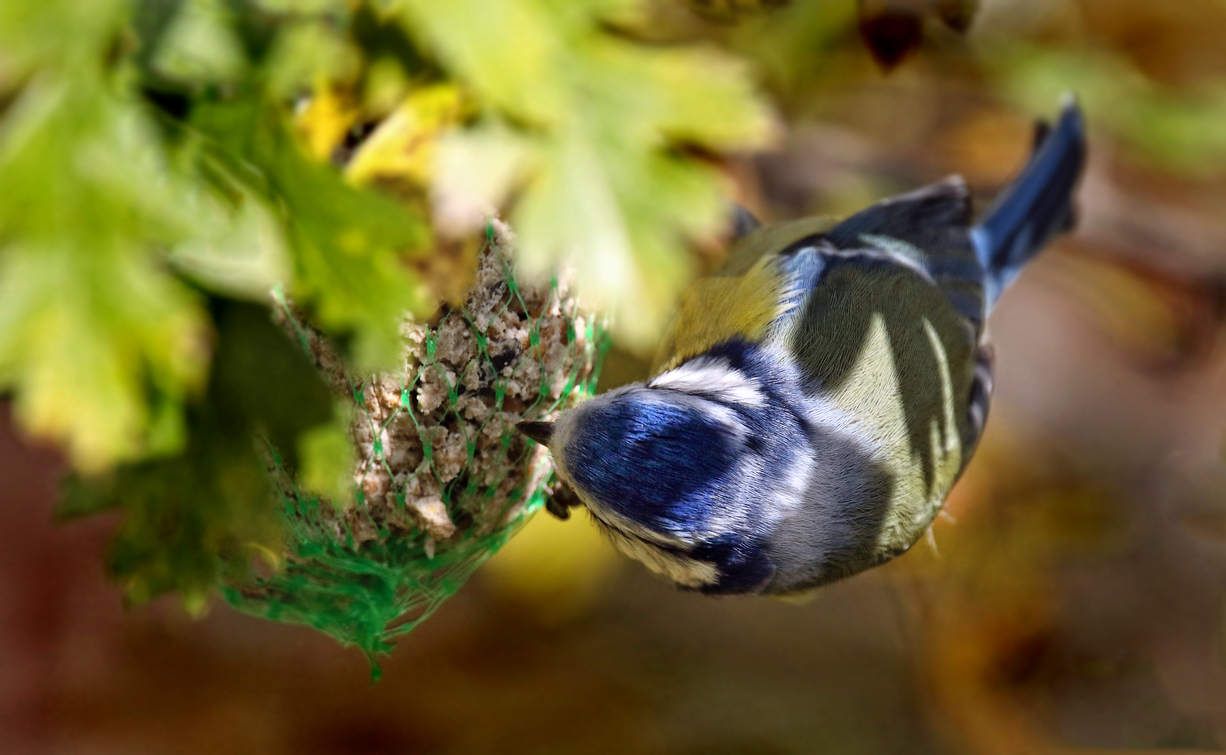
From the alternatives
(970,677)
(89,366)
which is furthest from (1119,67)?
→ (89,366)

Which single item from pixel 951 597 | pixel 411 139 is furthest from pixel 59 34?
pixel 951 597

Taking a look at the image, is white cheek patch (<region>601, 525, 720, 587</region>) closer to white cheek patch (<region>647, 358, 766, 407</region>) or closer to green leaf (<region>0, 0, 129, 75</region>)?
white cheek patch (<region>647, 358, 766, 407</region>)

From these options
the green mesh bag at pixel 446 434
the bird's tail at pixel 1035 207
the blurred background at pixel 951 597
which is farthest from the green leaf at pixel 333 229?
the blurred background at pixel 951 597

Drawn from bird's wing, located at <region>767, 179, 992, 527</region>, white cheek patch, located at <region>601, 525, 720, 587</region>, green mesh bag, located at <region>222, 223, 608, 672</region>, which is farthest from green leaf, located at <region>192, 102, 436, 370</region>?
bird's wing, located at <region>767, 179, 992, 527</region>

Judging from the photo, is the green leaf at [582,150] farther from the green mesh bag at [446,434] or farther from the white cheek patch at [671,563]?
the white cheek patch at [671,563]

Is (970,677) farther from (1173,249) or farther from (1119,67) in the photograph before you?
(1119,67)

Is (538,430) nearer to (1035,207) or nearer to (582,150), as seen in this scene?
(582,150)
